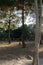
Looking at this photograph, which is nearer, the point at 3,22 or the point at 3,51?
the point at 3,51

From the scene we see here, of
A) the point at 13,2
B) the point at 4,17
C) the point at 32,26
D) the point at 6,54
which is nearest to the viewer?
the point at 13,2

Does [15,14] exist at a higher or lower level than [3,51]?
higher

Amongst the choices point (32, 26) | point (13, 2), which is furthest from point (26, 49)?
point (32, 26)

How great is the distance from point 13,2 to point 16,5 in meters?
0.51

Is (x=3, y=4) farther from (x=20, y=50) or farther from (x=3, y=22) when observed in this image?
(x=3, y=22)

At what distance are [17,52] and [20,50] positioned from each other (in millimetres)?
584

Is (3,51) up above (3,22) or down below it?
below

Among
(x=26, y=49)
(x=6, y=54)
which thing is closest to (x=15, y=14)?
(x=26, y=49)

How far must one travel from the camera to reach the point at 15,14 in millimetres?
15414

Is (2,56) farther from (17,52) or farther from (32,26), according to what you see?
(32,26)

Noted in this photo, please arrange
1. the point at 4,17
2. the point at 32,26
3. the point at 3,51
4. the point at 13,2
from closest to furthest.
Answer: the point at 13,2 < the point at 3,51 < the point at 4,17 < the point at 32,26

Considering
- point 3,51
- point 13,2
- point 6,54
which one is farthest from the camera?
point 3,51

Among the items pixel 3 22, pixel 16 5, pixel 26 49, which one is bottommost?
pixel 26 49

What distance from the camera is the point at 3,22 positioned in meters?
16.0
